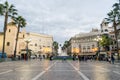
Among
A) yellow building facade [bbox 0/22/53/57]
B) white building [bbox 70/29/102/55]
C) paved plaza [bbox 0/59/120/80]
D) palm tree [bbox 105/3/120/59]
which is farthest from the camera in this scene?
white building [bbox 70/29/102/55]

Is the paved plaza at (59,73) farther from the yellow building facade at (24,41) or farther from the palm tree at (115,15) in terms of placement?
the yellow building facade at (24,41)

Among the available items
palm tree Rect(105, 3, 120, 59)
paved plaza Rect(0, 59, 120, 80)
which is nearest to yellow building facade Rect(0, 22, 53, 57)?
palm tree Rect(105, 3, 120, 59)


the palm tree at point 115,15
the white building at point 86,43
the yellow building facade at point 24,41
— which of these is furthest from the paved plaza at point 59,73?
the white building at point 86,43

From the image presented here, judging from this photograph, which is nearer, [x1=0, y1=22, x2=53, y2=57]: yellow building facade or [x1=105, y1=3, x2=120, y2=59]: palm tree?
[x1=105, y1=3, x2=120, y2=59]: palm tree

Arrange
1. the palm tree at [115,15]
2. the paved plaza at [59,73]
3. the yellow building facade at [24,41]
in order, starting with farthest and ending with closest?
1. the yellow building facade at [24,41]
2. the palm tree at [115,15]
3. the paved plaza at [59,73]

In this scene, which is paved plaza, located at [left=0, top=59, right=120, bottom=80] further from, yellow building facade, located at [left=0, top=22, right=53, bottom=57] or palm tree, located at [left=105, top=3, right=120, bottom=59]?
yellow building facade, located at [left=0, top=22, right=53, bottom=57]

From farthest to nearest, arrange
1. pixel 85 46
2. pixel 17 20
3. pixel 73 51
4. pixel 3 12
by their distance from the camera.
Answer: pixel 73 51
pixel 85 46
pixel 17 20
pixel 3 12

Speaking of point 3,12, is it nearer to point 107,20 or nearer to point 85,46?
point 107,20

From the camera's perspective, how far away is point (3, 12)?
2420 inches

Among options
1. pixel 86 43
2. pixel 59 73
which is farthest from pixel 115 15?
pixel 86 43

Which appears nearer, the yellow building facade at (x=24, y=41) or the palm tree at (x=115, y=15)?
the palm tree at (x=115, y=15)

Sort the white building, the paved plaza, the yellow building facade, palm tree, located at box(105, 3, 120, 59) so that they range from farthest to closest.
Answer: the white building < the yellow building facade < palm tree, located at box(105, 3, 120, 59) < the paved plaza

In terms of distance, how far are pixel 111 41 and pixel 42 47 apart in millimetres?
53036

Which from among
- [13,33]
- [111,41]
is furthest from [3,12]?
[111,41]
